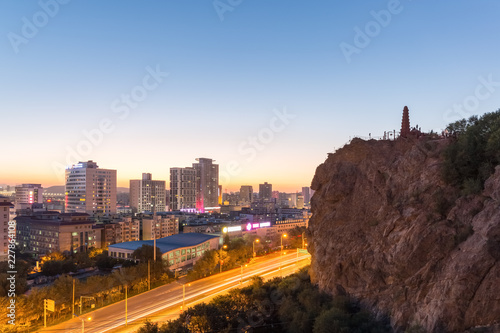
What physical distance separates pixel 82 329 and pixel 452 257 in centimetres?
3194

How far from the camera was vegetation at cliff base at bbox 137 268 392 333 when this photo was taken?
24453mm

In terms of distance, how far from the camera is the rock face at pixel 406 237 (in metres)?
18.7

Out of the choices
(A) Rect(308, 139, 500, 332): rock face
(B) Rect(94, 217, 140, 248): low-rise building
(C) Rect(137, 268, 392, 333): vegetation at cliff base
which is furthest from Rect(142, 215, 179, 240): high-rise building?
(A) Rect(308, 139, 500, 332): rock face

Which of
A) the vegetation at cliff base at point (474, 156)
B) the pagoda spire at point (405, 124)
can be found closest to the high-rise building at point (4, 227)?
the pagoda spire at point (405, 124)

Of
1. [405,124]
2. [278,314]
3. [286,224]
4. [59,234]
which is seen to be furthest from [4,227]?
[405,124]

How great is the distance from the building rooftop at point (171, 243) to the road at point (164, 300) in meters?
12.9

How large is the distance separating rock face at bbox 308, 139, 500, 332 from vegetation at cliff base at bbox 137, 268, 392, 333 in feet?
5.13

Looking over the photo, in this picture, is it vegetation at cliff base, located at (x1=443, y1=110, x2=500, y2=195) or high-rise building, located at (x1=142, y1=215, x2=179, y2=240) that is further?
high-rise building, located at (x1=142, y1=215, x2=179, y2=240)

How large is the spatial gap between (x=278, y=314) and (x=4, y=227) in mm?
65834

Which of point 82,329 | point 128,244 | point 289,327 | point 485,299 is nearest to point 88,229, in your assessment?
point 128,244

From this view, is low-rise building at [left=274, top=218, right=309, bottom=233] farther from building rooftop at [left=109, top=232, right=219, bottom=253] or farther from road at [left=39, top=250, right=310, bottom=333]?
road at [left=39, top=250, right=310, bottom=333]

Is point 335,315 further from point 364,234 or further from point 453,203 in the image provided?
point 453,203

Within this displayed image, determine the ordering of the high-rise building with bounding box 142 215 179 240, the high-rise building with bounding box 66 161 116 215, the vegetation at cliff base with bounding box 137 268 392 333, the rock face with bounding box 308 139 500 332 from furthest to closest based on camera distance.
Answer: the high-rise building with bounding box 66 161 116 215 < the high-rise building with bounding box 142 215 179 240 < the vegetation at cliff base with bounding box 137 268 392 333 < the rock face with bounding box 308 139 500 332

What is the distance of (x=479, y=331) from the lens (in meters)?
17.0
